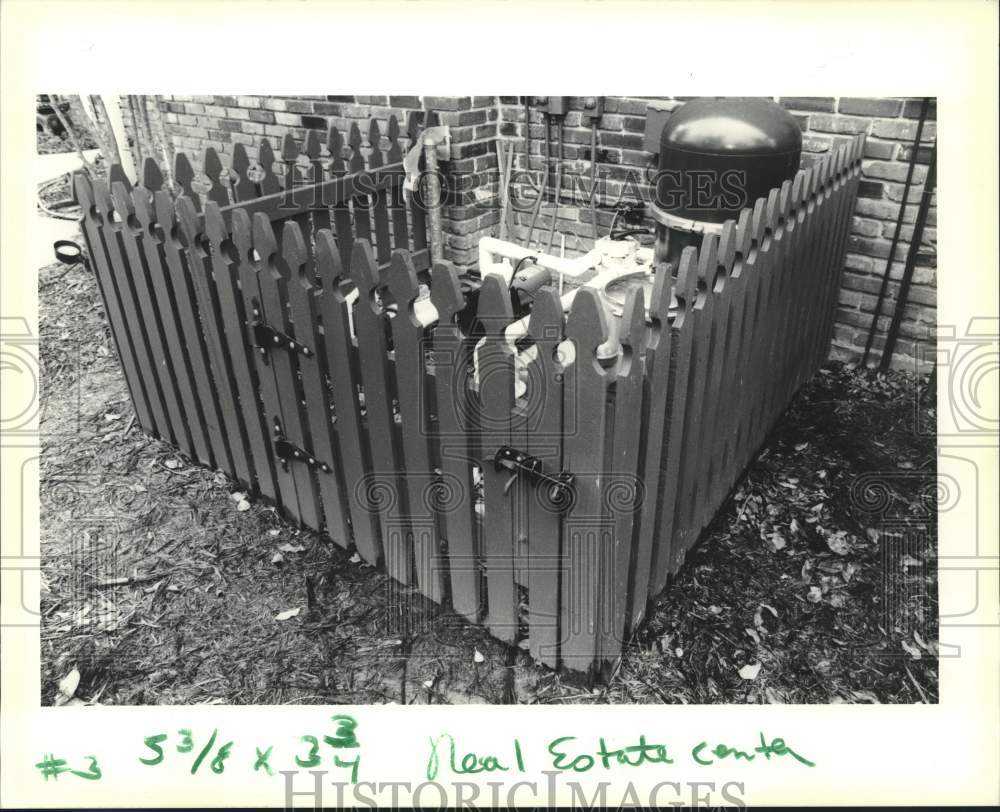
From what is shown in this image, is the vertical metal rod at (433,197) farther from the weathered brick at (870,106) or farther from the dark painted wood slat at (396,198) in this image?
the weathered brick at (870,106)

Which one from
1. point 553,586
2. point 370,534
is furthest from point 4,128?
point 553,586

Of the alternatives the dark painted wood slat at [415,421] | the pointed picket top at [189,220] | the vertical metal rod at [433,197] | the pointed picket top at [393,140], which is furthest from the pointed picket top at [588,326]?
Answer: the pointed picket top at [393,140]

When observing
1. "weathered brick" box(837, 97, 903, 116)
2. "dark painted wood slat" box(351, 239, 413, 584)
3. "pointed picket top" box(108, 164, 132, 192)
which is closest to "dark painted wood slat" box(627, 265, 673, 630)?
"dark painted wood slat" box(351, 239, 413, 584)

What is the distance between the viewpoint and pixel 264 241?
248 centimetres

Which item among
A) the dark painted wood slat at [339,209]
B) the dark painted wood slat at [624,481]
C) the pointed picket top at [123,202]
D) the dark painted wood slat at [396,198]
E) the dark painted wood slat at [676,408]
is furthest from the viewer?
the dark painted wood slat at [396,198]

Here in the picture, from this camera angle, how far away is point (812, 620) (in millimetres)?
2607

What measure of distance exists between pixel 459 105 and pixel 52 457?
307cm

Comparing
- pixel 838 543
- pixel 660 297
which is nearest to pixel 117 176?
pixel 660 297

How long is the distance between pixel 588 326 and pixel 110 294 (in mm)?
2713

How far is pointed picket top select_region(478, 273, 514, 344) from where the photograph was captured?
1832mm

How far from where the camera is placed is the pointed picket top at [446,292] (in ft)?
6.26

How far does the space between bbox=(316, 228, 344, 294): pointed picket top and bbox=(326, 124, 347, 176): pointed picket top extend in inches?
79.6

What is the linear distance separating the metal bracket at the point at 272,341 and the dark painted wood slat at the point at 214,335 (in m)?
0.31

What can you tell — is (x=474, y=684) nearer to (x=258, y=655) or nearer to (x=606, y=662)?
(x=606, y=662)
